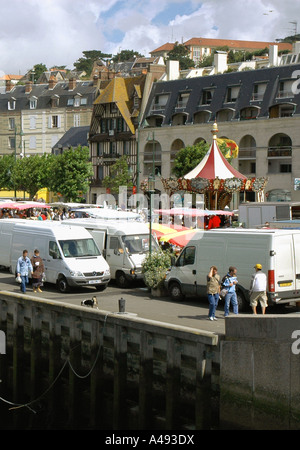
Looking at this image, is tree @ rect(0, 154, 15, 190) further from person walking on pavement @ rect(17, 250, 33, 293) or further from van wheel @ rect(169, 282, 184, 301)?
van wheel @ rect(169, 282, 184, 301)

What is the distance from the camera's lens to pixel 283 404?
1449 centimetres

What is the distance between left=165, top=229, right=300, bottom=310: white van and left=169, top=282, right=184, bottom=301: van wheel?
33mm

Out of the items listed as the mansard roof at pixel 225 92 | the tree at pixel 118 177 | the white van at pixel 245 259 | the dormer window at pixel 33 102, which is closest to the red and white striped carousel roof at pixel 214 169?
the white van at pixel 245 259

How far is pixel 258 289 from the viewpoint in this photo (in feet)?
66.6

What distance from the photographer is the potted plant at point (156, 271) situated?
2495 centimetres

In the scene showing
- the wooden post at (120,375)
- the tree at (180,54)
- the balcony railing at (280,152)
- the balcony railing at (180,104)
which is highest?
→ the tree at (180,54)

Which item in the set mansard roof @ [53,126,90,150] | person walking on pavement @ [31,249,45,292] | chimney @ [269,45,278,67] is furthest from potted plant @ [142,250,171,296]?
mansard roof @ [53,126,90,150]

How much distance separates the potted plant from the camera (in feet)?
81.9

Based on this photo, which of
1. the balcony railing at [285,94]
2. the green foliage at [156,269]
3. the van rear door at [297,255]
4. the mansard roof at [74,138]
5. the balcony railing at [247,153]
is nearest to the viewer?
the van rear door at [297,255]

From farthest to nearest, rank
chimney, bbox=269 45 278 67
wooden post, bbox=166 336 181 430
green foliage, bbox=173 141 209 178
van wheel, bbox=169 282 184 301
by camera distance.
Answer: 1. chimney, bbox=269 45 278 67
2. green foliage, bbox=173 141 209 178
3. van wheel, bbox=169 282 184 301
4. wooden post, bbox=166 336 181 430

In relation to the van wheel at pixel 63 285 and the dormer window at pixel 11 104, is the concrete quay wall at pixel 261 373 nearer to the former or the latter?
the van wheel at pixel 63 285

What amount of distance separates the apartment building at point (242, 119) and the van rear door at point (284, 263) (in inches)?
1704

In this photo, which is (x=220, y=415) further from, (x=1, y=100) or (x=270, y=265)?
(x=1, y=100)

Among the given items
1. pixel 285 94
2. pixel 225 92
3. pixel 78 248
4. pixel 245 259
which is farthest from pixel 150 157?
pixel 245 259
